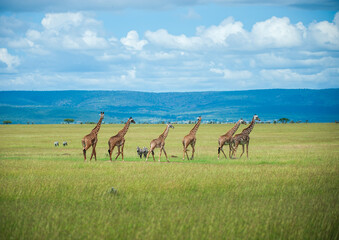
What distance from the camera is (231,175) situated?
18.7m

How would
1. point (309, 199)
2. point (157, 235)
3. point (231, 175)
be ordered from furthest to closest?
point (231, 175) → point (309, 199) → point (157, 235)

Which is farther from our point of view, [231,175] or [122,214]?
[231,175]

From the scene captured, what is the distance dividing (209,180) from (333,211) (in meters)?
6.12

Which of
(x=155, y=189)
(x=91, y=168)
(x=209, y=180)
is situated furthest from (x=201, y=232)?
(x=91, y=168)

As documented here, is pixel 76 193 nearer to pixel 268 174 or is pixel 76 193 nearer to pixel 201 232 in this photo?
pixel 201 232

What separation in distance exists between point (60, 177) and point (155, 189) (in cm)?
431

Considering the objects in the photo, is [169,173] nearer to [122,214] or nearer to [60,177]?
[60,177]

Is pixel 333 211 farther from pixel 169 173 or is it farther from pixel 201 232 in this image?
pixel 169 173

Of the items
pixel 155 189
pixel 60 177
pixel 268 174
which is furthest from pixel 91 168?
pixel 268 174

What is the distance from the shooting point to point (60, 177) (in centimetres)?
1777

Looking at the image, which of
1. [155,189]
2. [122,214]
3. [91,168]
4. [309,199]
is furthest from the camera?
[91,168]

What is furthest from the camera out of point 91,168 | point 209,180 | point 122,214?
point 91,168

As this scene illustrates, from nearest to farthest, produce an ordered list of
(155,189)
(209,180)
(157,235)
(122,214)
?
1. (157,235)
2. (122,214)
3. (155,189)
4. (209,180)

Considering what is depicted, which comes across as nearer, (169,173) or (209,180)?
(209,180)
